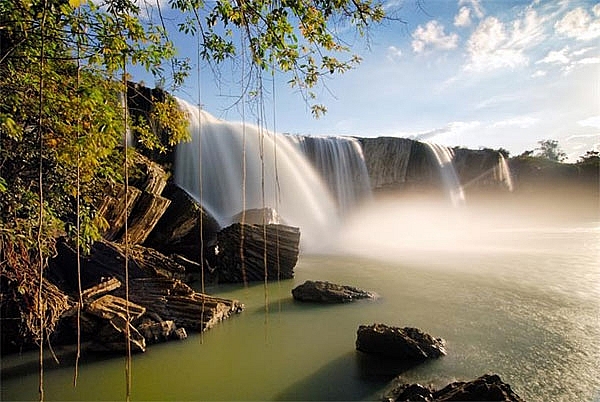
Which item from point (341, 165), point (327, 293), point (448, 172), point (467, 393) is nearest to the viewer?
point (467, 393)

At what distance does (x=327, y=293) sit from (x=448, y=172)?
2315 cm

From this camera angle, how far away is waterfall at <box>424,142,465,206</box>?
26.6m

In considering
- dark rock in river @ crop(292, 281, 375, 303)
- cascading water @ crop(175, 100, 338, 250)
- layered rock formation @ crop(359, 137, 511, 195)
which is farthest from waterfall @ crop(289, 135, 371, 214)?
dark rock in river @ crop(292, 281, 375, 303)

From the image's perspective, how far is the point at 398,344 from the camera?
4.23 meters

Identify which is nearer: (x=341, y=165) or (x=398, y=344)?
(x=398, y=344)

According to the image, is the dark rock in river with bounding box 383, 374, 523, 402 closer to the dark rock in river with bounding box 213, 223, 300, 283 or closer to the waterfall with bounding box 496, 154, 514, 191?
the dark rock in river with bounding box 213, 223, 300, 283

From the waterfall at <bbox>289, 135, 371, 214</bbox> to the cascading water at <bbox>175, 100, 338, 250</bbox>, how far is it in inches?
74.2

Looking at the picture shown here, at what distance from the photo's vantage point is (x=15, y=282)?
4.32 m

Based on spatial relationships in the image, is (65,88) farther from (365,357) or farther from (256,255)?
(256,255)

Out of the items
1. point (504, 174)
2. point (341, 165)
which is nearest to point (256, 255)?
point (341, 165)

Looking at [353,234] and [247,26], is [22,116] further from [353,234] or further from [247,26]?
[353,234]

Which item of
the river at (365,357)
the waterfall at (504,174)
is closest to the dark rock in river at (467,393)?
the river at (365,357)

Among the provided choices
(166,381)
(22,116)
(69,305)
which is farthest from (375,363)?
(22,116)

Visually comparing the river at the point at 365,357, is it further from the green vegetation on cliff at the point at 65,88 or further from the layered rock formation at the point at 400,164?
the layered rock formation at the point at 400,164
